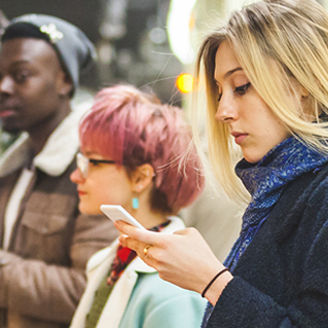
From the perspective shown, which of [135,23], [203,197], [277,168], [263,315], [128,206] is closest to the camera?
[263,315]

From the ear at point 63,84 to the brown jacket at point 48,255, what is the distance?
41 centimetres

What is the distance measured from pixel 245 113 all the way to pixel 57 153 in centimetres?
133

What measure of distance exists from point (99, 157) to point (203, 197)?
507 mm

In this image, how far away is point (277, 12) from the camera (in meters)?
0.95

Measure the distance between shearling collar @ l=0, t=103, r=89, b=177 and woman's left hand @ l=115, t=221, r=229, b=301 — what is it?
117 centimetres

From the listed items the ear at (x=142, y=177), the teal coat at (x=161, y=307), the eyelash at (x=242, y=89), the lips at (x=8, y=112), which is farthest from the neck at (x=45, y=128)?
the eyelash at (x=242, y=89)

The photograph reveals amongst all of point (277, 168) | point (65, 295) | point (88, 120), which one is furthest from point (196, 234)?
point (65, 295)

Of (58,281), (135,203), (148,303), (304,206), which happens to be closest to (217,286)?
(304,206)

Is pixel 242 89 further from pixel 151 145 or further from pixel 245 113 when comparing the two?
pixel 151 145

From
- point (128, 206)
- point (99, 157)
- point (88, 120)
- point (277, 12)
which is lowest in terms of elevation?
point (128, 206)

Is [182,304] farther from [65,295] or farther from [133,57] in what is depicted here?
[133,57]

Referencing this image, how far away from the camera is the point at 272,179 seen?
91 centimetres

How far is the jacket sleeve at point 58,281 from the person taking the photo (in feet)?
6.22

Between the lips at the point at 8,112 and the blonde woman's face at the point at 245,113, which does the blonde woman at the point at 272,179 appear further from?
the lips at the point at 8,112
